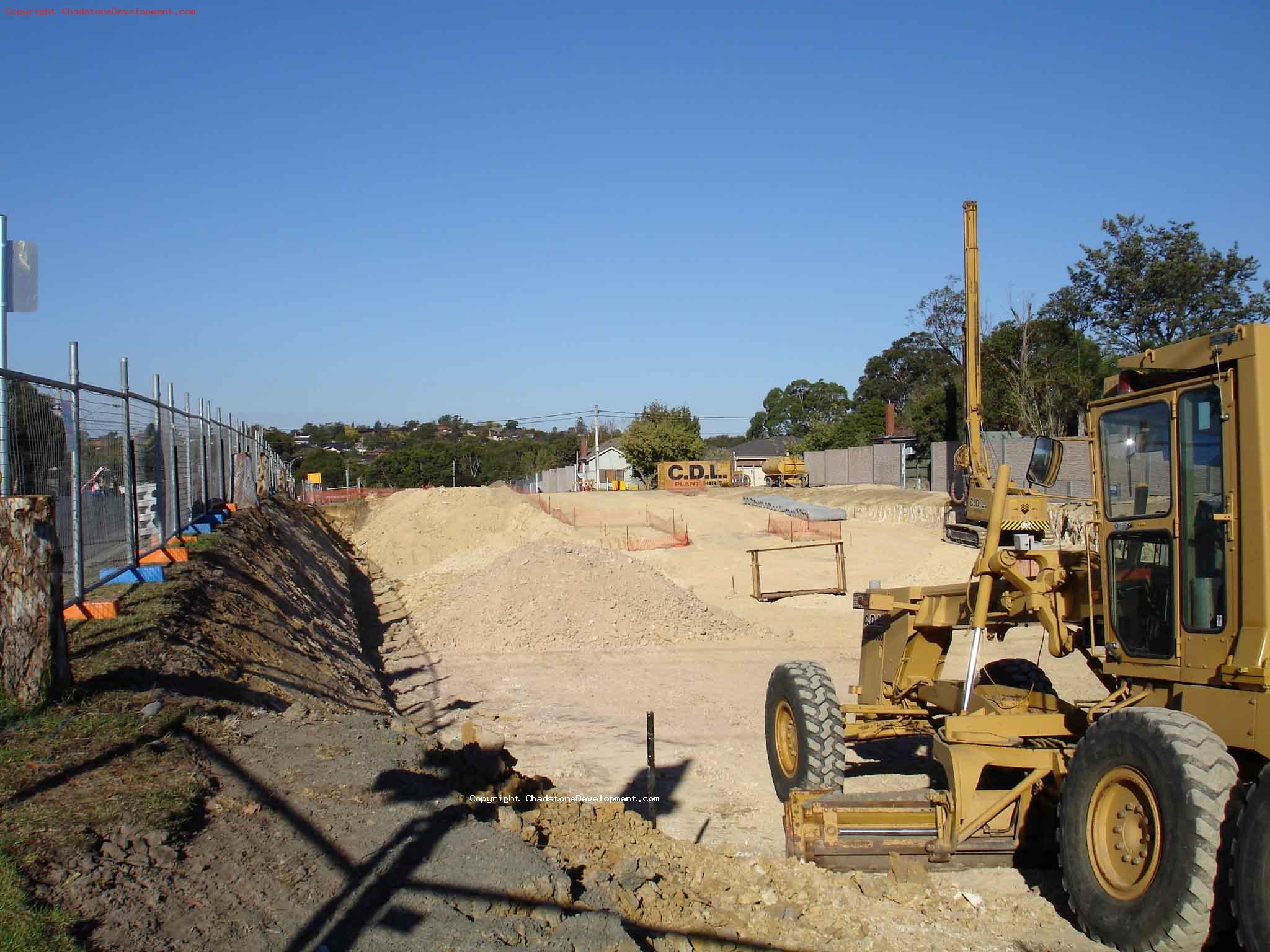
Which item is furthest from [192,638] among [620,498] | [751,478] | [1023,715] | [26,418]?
[751,478]

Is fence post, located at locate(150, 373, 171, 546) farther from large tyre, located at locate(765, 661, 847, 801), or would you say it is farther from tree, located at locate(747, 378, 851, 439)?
tree, located at locate(747, 378, 851, 439)

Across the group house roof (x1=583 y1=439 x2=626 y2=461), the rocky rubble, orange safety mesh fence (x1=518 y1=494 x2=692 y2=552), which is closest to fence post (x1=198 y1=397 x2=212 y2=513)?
the rocky rubble

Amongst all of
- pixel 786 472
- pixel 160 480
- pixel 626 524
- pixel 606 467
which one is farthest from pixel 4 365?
pixel 606 467

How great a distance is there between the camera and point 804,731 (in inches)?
306

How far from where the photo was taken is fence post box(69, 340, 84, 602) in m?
7.89

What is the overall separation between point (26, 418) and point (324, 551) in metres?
21.8

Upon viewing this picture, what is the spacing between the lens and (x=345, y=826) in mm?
5184

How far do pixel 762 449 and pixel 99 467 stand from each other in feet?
304

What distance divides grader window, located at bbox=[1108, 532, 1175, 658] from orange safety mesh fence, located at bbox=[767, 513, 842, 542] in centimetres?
2825

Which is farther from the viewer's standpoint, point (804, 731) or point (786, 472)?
point (786, 472)

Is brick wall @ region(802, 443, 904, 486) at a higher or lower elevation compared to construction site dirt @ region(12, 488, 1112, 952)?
higher

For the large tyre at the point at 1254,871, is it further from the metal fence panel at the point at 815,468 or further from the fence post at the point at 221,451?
the metal fence panel at the point at 815,468

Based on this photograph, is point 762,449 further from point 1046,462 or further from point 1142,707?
point 1142,707

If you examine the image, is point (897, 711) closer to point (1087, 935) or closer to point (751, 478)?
point (1087, 935)
